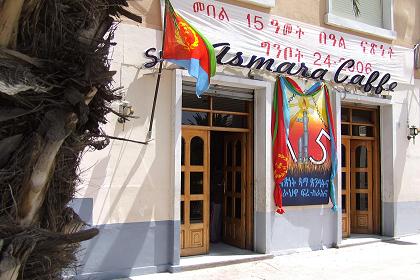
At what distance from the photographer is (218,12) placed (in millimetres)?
7762

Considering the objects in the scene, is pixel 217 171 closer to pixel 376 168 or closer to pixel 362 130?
pixel 362 130

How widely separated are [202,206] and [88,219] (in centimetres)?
224

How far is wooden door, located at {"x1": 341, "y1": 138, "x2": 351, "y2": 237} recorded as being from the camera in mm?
10159

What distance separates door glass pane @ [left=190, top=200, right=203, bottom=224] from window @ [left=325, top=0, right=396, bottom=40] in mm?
4450

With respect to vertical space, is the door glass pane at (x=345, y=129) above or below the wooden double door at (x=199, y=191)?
above

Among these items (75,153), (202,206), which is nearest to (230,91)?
(202,206)

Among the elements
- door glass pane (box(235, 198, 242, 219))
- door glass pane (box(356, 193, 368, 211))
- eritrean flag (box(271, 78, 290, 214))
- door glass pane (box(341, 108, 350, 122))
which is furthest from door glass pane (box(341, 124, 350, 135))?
door glass pane (box(235, 198, 242, 219))

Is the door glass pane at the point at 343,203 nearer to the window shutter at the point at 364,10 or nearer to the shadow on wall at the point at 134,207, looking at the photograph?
the window shutter at the point at 364,10

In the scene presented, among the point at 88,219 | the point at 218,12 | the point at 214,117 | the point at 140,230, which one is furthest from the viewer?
the point at 214,117

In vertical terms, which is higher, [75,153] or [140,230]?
[75,153]

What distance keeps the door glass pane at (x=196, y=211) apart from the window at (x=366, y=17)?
14.6ft

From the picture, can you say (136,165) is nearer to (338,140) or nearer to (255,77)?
(255,77)

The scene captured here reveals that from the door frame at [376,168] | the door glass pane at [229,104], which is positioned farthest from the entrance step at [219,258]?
the door frame at [376,168]

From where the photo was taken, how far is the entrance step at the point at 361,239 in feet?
30.9
